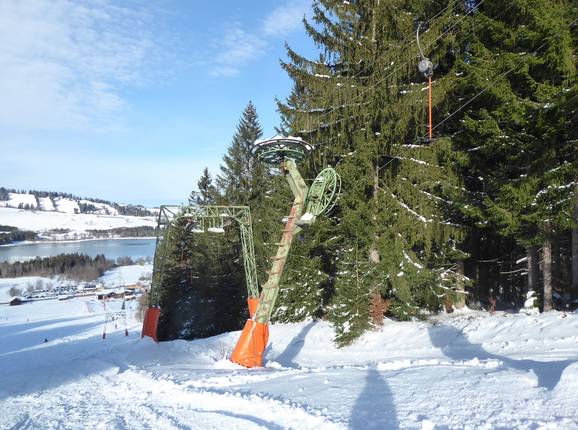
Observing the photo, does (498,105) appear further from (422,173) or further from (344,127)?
(344,127)

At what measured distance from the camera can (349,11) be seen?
14.3m

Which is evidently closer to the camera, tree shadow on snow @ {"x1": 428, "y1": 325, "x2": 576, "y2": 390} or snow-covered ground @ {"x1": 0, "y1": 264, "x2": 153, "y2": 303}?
tree shadow on snow @ {"x1": 428, "y1": 325, "x2": 576, "y2": 390}

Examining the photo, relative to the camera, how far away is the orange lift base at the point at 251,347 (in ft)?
33.9

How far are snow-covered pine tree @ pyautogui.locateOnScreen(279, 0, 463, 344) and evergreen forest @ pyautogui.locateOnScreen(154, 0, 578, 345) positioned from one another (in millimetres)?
44

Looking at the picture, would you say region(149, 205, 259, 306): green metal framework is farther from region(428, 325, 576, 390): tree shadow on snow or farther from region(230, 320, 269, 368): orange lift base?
region(428, 325, 576, 390): tree shadow on snow

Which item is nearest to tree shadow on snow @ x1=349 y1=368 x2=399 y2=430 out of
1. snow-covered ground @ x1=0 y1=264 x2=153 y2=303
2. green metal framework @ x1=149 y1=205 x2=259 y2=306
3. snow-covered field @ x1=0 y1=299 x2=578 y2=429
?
snow-covered field @ x1=0 y1=299 x2=578 y2=429

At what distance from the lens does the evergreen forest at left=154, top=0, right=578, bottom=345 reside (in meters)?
11.2

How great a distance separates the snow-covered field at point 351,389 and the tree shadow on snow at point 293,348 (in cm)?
84

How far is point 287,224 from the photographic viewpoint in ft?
36.1

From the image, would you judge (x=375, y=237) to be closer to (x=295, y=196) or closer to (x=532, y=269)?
(x=295, y=196)

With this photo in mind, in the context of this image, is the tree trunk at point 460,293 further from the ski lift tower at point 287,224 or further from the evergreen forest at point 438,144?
the ski lift tower at point 287,224

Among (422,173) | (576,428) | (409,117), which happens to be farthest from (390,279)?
(576,428)

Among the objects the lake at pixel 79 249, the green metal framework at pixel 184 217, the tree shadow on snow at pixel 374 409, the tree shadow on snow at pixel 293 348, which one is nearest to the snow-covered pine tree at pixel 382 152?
the tree shadow on snow at pixel 293 348

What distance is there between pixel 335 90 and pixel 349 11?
2.76 metres
